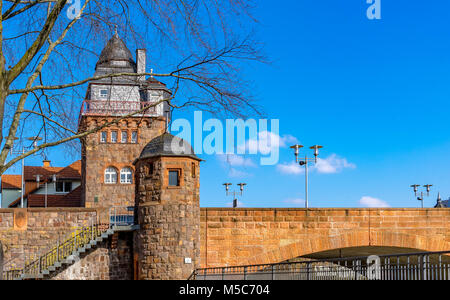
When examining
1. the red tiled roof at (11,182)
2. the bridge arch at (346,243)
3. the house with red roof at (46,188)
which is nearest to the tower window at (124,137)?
the house with red roof at (46,188)

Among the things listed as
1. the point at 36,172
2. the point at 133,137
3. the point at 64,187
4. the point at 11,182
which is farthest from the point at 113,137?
the point at 11,182

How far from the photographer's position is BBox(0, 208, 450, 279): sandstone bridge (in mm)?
22750

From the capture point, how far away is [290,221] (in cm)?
2317

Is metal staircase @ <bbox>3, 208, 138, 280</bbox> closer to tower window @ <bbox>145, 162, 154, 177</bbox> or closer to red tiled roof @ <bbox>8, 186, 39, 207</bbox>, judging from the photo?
tower window @ <bbox>145, 162, 154, 177</bbox>

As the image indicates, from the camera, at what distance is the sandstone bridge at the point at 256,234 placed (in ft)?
74.6

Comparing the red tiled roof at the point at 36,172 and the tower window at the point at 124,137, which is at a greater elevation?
the tower window at the point at 124,137

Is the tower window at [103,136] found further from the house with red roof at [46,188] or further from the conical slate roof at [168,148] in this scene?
the conical slate roof at [168,148]

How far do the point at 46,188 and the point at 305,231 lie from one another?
22.3 m

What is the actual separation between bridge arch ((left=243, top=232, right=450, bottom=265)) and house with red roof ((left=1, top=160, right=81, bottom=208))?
1960 centimetres

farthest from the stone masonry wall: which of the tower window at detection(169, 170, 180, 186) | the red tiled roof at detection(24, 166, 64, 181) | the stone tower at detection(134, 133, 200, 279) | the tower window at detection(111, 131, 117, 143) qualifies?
the red tiled roof at detection(24, 166, 64, 181)

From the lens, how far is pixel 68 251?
2344 cm

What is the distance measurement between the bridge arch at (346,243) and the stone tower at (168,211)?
2.59m

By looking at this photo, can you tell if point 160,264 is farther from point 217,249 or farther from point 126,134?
point 126,134
